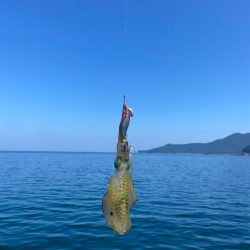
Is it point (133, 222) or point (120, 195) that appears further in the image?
point (133, 222)

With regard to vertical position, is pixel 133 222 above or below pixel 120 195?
below

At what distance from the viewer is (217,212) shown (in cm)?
3095

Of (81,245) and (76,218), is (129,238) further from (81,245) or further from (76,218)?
(76,218)

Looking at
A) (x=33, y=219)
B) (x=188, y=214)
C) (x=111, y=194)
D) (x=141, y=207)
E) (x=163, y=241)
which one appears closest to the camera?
(x=111, y=194)

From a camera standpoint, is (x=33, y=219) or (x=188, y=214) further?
(x=188, y=214)

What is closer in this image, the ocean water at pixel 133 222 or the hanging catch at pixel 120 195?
the hanging catch at pixel 120 195

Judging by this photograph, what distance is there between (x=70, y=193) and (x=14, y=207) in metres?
10.8

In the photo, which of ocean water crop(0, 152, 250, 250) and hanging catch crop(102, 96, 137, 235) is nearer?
hanging catch crop(102, 96, 137, 235)

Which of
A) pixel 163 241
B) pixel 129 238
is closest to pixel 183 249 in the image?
pixel 163 241

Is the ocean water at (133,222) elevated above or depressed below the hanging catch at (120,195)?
below

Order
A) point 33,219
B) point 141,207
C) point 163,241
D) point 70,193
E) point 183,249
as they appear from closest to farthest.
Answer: point 183,249, point 163,241, point 33,219, point 141,207, point 70,193

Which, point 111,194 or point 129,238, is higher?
point 111,194

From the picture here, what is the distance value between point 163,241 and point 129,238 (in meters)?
2.22

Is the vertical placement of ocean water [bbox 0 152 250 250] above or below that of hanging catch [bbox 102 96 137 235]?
below
